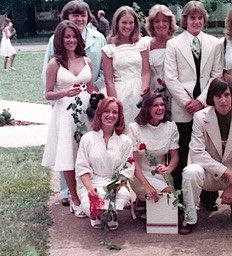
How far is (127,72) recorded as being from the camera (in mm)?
5312

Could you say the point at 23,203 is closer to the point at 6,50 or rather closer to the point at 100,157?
the point at 100,157

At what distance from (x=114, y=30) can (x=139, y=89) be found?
558 mm

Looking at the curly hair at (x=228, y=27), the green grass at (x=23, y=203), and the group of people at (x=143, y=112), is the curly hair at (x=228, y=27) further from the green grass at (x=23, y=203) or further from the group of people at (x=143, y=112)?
the green grass at (x=23, y=203)

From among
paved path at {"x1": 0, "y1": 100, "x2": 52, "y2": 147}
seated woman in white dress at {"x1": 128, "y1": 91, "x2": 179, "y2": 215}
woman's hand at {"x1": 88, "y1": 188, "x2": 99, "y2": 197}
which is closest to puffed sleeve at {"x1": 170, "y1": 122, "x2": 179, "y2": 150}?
seated woman in white dress at {"x1": 128, "y1": 91, "x2": 179, "y2": 215}

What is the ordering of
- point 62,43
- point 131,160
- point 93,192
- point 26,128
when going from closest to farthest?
1. point 93,192
2. point 131,160
3. point 62,43
4. point 26,128

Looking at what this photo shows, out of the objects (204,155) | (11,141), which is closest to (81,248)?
(204,155)

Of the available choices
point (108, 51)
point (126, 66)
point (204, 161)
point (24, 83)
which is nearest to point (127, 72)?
point (126, 66)

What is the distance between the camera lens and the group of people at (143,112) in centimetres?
486

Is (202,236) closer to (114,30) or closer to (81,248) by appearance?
(81,248)

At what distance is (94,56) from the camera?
5684mm

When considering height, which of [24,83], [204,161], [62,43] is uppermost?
[62,43]

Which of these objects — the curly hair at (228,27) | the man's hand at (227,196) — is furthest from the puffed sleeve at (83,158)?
the curly hair at (228,27)

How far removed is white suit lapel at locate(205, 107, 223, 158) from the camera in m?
Result: 4.88

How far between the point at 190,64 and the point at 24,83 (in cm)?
1060
